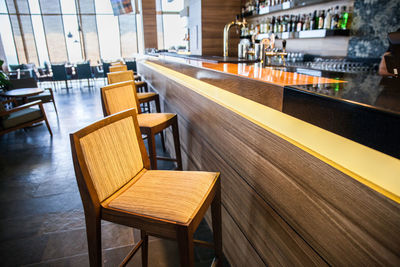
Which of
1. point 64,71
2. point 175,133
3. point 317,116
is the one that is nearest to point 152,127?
point 175,133

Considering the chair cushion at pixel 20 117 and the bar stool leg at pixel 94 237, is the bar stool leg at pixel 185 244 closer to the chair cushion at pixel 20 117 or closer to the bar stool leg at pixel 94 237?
the bar stool leg at pixel 94 237

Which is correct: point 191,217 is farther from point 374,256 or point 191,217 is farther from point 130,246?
point 130,246

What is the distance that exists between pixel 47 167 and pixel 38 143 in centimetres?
108

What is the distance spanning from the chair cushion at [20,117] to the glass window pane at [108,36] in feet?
32.0

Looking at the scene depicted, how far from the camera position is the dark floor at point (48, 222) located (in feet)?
5.69

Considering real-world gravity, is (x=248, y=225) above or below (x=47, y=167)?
above

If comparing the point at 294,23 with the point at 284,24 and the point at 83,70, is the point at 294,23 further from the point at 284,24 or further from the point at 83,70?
the point at 83,70

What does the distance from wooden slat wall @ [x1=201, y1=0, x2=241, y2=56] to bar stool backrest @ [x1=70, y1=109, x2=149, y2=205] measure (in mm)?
2750

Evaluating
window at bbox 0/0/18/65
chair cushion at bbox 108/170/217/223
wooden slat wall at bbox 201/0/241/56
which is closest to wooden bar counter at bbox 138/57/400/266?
chair cushion at bbox 108/170/217/223

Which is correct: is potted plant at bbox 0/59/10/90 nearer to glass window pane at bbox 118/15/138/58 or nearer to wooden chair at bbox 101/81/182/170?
wooden chair at bbox 101/81/182/170

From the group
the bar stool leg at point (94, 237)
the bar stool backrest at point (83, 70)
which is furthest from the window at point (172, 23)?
the bar stool leg at point (94, 237)

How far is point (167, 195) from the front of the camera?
1056mm

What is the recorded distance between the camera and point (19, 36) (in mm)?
11406

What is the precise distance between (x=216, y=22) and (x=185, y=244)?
3.33 m
